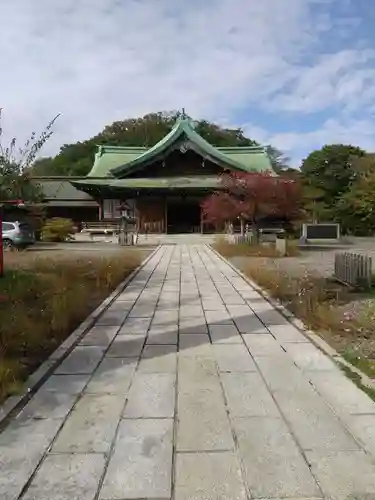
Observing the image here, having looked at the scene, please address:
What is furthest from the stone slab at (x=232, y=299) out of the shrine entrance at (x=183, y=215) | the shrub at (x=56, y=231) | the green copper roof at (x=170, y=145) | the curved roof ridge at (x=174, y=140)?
the curved roof ridge at (x=174, y=140)

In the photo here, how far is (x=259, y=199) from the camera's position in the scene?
1991 centimetres

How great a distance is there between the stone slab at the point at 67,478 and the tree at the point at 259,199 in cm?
1774

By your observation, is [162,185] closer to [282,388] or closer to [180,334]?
[180,334]

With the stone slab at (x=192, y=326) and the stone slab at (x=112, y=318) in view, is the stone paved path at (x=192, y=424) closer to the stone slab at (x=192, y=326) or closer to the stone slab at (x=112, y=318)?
the stone slab at (x=192, y=326)

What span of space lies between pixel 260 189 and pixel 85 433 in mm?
17489

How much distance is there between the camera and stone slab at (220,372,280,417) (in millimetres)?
3592

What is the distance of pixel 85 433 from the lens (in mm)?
3242

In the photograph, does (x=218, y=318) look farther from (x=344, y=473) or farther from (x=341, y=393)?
(x=344, y=473)

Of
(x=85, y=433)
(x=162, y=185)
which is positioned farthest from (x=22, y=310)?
(x=162, y=185)

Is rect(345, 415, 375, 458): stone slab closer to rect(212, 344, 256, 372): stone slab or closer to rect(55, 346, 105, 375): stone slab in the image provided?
rect(212, 344, 256, 372): stone slab

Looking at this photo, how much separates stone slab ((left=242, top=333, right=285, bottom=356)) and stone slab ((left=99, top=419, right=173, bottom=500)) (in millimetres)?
1986

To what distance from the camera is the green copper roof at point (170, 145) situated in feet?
108

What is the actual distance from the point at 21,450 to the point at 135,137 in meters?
60.7

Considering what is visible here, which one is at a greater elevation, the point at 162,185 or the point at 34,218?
the point at 162,185
